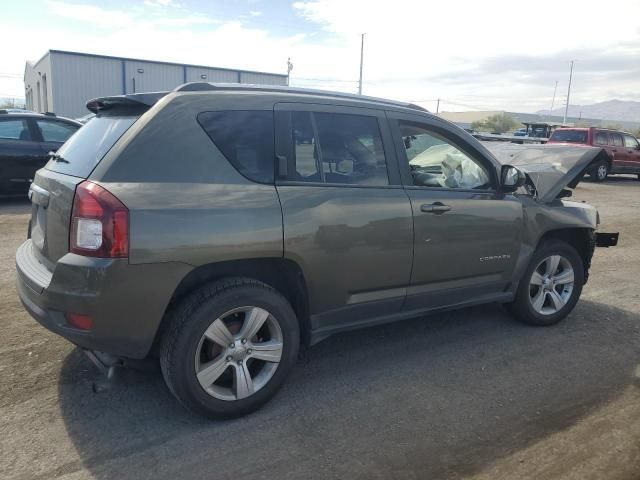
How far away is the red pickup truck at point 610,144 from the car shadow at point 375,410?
1746 cm

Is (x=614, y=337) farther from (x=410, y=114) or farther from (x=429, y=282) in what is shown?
(x=410, y=114)

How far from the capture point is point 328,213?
330cm

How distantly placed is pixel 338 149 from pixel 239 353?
145 cm

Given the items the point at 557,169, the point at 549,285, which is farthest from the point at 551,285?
the point at 557,169

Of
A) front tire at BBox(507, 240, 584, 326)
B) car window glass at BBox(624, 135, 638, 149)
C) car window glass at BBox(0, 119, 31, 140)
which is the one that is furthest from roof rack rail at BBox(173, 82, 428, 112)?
car window glass at BBox(624, 135, 638, 149)

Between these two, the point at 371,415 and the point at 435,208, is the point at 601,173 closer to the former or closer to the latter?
the point at 435,208

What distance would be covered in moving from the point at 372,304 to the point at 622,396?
1.76 m

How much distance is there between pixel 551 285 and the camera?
4.74 m

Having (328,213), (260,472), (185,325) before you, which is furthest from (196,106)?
(260,472)

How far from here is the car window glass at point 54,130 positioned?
9.80m

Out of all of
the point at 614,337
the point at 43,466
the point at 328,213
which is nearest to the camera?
the point at 43,466

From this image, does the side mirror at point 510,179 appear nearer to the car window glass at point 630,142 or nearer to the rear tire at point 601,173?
the rear tire at point 601,173

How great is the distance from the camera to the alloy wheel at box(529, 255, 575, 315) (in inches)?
184

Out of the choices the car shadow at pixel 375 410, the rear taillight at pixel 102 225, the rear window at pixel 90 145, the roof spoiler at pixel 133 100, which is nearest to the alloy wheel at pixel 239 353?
the car shadow at pixel 375 410
